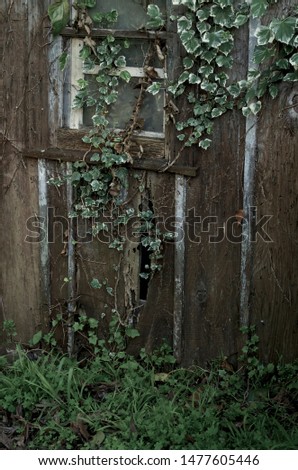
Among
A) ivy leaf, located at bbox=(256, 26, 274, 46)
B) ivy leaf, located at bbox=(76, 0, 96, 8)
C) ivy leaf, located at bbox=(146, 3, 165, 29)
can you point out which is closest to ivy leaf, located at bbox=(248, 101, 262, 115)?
ivy leaf, located at bbox=(256, 26, 274, 46)

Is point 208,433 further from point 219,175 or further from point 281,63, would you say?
point 281,63

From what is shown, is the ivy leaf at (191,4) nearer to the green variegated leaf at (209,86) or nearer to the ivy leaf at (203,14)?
the ivy leaf at (203,14)

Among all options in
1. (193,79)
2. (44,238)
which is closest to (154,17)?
(193,79)

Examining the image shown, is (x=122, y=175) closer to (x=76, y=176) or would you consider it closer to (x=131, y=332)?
(x=76, y=176)

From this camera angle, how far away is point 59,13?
15.9ft

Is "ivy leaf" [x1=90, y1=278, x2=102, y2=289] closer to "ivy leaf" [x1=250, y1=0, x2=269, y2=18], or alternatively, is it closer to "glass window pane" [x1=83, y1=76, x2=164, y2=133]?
"glass window pane" [x1=83, y1=76, x2=164, y2=133]

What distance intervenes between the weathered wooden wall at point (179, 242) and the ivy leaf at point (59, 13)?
0.16 m

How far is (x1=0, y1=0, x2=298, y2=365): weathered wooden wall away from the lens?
4.72m

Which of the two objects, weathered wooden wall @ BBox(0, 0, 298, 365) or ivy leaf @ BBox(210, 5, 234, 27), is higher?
ivy leaf @ BBox(210, 5, 234, 27)

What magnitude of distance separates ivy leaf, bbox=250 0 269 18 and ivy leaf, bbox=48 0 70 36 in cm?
115

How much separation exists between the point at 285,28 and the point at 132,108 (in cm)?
111

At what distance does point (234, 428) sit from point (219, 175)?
145cm

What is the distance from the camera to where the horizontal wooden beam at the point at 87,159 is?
4.87 metres

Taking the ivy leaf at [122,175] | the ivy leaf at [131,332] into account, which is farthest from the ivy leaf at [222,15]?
the ivy leaf at [131,332]
